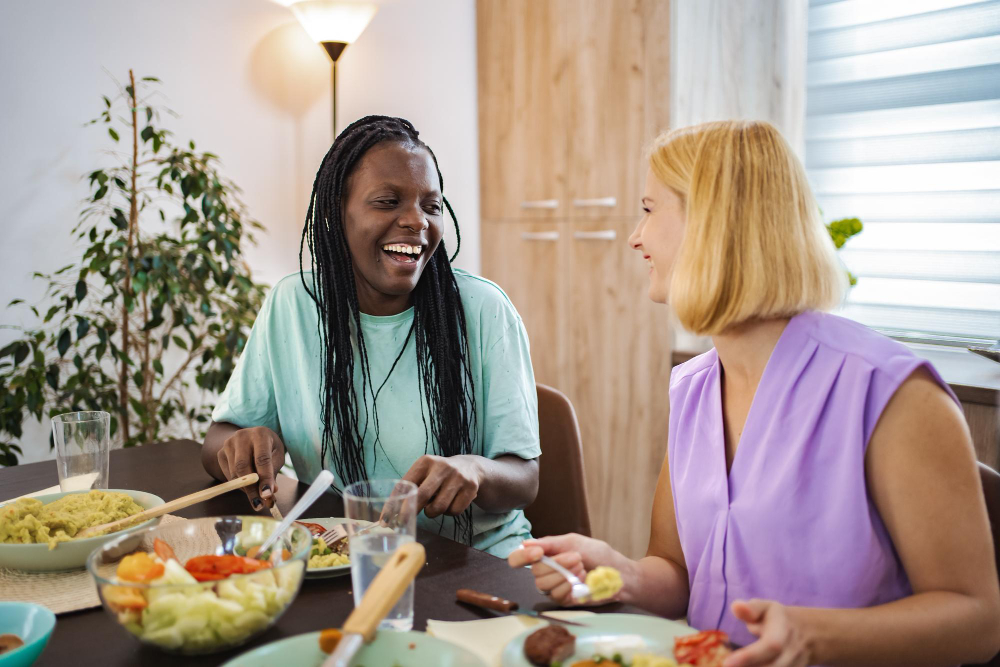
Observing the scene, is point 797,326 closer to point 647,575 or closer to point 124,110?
point 647,575

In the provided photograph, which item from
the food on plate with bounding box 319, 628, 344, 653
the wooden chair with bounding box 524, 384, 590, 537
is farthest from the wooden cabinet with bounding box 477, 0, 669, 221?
the food on plate with bounding box 319, 628, 344, 653

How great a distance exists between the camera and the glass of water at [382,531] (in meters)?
0.85

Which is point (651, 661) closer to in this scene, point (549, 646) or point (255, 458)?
point (549, 646)

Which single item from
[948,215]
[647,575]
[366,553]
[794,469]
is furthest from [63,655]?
[948,215]

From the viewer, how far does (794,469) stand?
3.39ft

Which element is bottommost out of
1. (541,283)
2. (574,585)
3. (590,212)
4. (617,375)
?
(617,375)

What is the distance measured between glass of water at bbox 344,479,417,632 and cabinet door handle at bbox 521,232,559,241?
2.30 metres

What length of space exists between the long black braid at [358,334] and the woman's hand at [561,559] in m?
0.45

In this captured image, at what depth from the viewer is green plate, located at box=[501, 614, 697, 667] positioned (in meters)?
0.79

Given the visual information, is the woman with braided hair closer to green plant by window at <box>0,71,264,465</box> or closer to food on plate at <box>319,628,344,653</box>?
food on plate at <box>319,628,344,653</box>

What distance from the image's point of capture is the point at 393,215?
4.98ft

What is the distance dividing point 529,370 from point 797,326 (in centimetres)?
57

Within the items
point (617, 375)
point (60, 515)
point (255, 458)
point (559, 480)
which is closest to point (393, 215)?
point (255, 458)

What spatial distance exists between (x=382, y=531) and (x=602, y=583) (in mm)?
239
